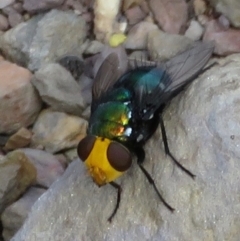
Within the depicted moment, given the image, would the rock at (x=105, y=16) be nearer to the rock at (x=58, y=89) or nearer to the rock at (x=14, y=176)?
the rock at (x=58, y=89)

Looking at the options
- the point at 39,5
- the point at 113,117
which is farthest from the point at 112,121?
the point at 39,5

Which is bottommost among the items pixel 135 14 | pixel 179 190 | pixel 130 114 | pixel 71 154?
pixel 71 154

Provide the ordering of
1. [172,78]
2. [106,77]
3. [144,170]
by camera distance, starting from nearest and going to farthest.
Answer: [144,170] < [172,78] < [106,77]

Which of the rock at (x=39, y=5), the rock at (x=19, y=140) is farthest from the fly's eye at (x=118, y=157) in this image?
the rock at (x=39, y=5)

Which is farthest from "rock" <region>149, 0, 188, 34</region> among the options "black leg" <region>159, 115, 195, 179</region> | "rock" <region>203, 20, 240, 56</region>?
"black leg" <region>159, 115, 195, 179</region>

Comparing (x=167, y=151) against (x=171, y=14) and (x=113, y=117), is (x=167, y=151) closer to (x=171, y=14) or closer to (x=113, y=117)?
(x=113, y=117)

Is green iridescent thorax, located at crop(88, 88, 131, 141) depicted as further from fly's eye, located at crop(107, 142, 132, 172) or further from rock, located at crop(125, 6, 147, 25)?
rock, located at crop(125, 6, 147, 25)
